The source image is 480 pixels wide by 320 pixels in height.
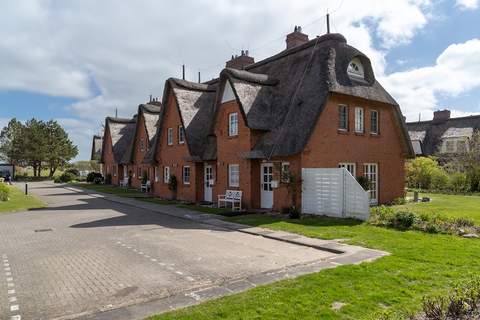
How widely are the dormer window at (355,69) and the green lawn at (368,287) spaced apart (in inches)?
463

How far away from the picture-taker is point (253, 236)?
492 inches

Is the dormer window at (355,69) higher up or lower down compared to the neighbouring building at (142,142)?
higher up

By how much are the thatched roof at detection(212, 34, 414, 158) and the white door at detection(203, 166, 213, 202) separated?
4939 mm

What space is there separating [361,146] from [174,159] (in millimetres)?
13075

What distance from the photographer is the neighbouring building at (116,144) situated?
43844mm

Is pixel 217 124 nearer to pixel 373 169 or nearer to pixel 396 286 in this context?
pixel 373 169

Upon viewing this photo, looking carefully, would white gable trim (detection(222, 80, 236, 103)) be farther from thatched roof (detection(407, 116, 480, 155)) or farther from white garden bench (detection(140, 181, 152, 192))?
thatched roof (detection(407, 116, 480, 155))

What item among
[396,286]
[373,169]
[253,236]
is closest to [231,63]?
[373,169]

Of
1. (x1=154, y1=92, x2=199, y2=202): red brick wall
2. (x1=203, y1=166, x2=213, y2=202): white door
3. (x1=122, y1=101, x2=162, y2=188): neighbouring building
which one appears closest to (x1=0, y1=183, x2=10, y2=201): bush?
(x1=154, y1=92, x2=199, y2=202): red brick wall

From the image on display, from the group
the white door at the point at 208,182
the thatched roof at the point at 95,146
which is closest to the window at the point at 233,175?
the white door at the point at 208,182

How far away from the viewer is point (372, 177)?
21094 mm

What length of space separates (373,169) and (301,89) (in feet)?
20.8

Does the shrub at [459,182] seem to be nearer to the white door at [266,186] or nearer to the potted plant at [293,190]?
the white door at [266,186]

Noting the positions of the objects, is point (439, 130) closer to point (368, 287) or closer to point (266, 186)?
point (266, 186)
